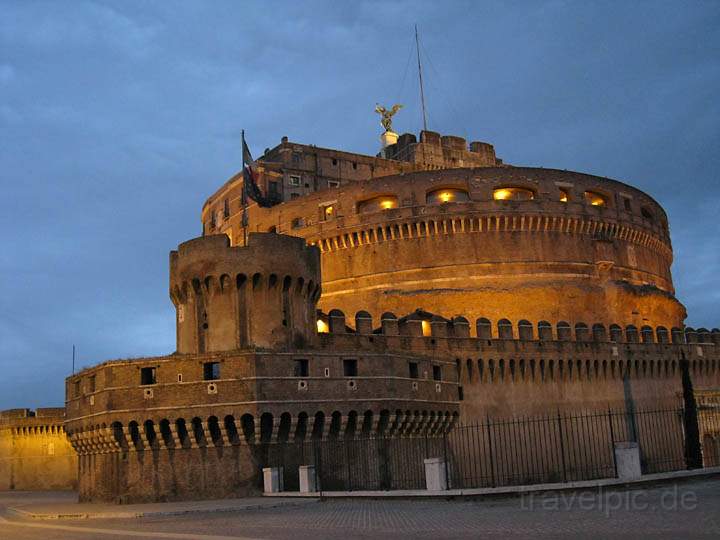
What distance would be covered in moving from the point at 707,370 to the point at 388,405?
85.6 feet

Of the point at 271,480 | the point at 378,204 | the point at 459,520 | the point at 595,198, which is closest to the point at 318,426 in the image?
the point at 271,480

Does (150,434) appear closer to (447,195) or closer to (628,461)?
(628,461)

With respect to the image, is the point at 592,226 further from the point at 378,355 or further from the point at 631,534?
the point at 631,534

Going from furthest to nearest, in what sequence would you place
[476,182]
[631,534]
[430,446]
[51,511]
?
[476,182]
[430,446]
[51,511]
[631,534]

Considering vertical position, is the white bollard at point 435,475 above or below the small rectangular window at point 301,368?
below

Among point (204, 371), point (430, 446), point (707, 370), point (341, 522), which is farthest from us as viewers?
point (707, 370)

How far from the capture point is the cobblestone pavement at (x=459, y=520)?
46.9 ft

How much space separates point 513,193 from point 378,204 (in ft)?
28.5

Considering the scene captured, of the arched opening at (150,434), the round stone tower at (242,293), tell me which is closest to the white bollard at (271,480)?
the arched opening at (150,434)

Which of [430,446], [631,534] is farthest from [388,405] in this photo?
[631,534]

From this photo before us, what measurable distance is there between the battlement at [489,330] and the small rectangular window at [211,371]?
738cm

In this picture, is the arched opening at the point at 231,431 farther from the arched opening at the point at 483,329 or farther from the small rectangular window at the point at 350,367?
the arched opening at the point at 483,329

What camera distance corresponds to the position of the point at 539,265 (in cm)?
4981

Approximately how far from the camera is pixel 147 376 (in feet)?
90.8
